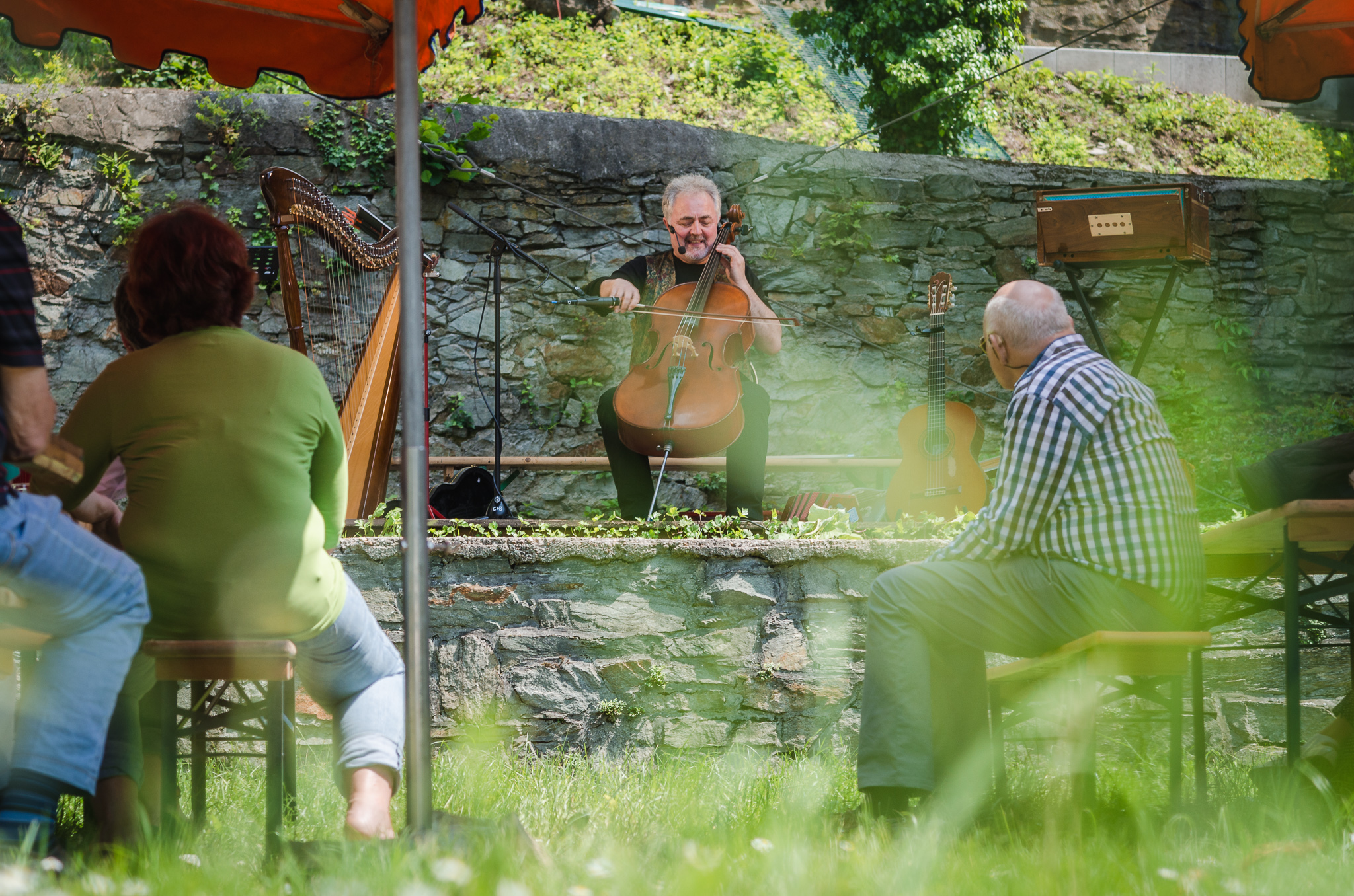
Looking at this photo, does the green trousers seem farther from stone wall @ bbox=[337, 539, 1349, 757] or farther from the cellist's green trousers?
the cellist's green trousers

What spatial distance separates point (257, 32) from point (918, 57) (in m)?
5.89

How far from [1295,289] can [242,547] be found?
568 cm

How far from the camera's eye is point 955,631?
2168 millimetres

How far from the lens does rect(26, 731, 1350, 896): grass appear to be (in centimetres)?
144

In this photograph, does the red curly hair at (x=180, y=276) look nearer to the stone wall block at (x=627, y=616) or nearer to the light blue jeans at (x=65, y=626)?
the light blue jeans at (x=65, y=626)

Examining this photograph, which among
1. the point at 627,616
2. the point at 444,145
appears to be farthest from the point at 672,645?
the point at 444,145

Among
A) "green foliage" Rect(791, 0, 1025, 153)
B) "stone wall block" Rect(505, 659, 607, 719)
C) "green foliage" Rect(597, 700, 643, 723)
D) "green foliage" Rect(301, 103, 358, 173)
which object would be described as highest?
"green foliage" Rect(791, 0, 1025, 153)

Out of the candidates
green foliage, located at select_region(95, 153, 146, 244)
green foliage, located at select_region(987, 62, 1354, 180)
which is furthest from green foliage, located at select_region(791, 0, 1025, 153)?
green foliage, located at select_region(95, 153, 146, 244)

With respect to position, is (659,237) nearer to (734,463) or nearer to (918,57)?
(734,463)

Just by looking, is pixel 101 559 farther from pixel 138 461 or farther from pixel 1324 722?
pixel 1324 722

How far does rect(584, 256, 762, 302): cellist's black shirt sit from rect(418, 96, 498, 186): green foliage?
1.50m

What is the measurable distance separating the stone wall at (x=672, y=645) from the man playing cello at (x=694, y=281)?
57 cm

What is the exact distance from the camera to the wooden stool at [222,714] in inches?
69.1

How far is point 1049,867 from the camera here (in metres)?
1.58
